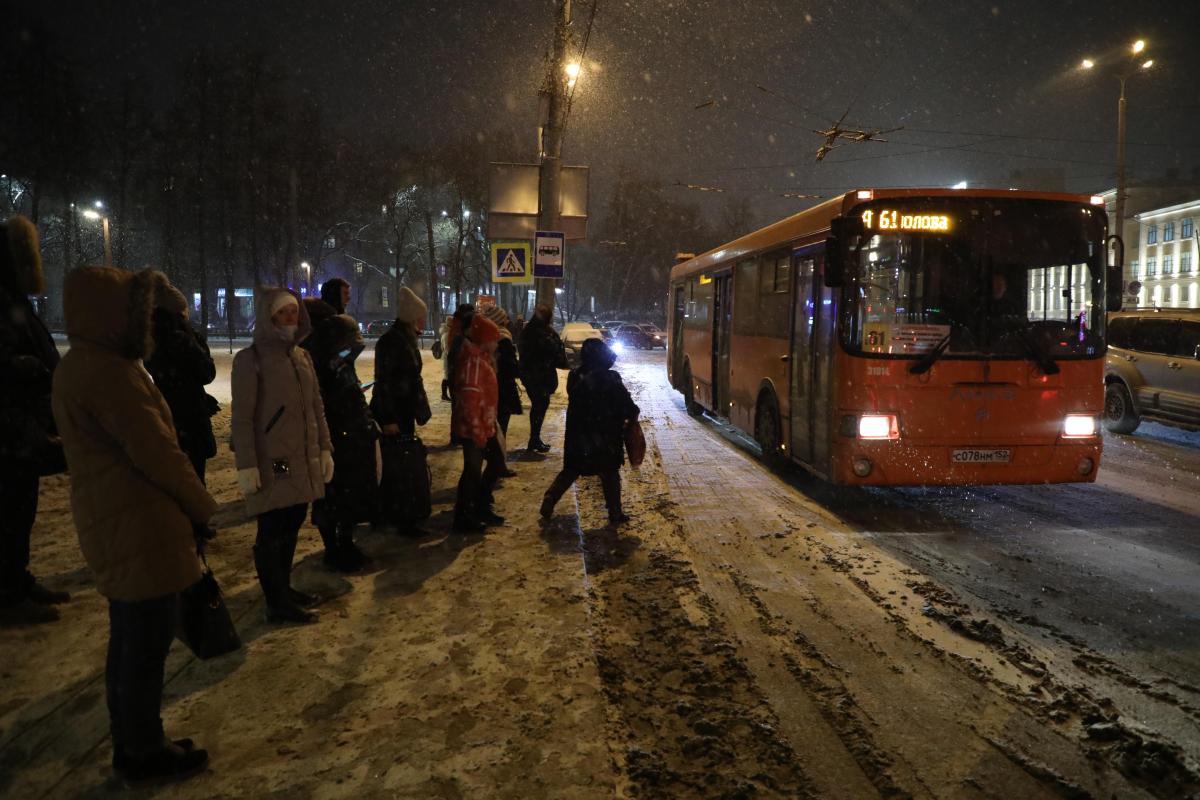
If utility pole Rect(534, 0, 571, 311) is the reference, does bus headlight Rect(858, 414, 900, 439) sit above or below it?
below

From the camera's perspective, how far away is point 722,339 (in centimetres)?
1279

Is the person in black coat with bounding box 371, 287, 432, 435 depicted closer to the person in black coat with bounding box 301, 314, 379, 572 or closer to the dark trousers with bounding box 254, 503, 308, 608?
the person in black coat with bounding box 301, 314, 379, 572

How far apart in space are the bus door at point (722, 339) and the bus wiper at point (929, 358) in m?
4.90

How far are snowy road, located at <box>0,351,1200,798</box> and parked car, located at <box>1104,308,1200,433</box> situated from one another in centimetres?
642

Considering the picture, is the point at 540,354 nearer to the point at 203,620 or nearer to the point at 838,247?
the point at 838,247

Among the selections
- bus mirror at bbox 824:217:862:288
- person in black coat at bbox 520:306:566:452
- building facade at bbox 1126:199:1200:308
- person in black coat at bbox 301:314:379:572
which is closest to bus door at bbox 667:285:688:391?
person in black coat at bbox 520:306:566:452

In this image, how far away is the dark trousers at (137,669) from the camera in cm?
306

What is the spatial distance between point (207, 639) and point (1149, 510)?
8139 mm

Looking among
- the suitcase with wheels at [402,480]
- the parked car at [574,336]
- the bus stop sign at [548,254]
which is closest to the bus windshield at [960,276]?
the suitcase with wheels at [402,480]

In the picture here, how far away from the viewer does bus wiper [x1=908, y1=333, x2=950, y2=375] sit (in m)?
7.28

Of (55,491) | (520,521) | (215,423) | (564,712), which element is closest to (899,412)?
(520,521)

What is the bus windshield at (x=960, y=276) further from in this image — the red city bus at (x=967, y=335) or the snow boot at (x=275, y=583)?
the snow boot at (x=275, y=583)

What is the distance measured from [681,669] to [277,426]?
8.18ft

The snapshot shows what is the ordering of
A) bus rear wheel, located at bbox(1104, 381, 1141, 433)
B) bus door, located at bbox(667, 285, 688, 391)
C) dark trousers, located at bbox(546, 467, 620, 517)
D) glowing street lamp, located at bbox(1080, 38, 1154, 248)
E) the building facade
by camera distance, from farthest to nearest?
the building facade, glowing street lamp, located at bbox(1080, 38, 1154, 248), bus door, located at bbox(667, 285, 688, 391), bus rear wheel, located at bbox(1104, 381, 1141, 433), dark trousers, located at bbox(546, 467, 620, 517)
